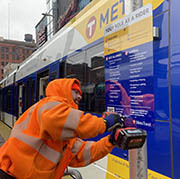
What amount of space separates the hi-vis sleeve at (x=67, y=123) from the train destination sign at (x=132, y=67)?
2.15 ft

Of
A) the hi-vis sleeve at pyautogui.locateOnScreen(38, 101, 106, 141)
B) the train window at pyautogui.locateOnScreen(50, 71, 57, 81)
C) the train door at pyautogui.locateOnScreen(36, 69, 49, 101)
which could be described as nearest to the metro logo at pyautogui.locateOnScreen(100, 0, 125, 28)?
the hi-vis sleeve at pyautogui.locateOnScreen(38, 101, 106, 141)

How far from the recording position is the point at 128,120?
2266 millimetres

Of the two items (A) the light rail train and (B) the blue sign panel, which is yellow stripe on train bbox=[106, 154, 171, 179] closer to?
(A) the light rail train

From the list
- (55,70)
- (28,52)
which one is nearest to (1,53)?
(28,52)

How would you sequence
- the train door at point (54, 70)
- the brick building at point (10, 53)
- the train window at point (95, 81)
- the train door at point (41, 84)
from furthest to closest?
1. the brick building at point (10, 53)
2. the train door at point (41, 84)
3. the train door at point (54, 70)
4. the train window at point (95, 81)

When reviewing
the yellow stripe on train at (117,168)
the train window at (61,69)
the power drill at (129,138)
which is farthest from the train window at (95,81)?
the power drill at (129,138)

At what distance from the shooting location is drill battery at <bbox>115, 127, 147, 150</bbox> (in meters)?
1.56

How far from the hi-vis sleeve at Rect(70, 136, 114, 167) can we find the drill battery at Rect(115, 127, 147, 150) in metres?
0.42

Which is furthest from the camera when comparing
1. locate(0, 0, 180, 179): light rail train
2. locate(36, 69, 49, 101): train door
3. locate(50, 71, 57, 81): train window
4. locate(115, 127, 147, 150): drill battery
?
locate(36, 69, 49, 101): train door

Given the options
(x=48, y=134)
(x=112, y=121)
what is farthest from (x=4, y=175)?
(x=112, y=121)

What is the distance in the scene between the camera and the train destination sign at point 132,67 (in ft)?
6.67

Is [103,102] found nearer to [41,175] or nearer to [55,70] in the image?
[41,175]

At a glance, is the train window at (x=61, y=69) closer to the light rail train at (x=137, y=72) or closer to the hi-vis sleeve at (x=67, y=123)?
the light rail train at (x=137, y=72)

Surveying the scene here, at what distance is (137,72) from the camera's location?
7.28 feet
